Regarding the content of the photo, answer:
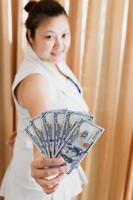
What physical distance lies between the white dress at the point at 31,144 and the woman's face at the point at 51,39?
1.1 inches

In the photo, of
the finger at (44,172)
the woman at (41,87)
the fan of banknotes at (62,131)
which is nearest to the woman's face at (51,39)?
the woman at (41,87)

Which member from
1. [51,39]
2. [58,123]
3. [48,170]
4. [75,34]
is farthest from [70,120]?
[75,34]

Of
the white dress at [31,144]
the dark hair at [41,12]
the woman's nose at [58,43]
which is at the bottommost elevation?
the white dress at [31,144]

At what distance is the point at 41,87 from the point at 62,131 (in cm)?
19

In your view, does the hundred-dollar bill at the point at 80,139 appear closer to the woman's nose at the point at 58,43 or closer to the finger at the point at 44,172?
the finger at the point at 44,172

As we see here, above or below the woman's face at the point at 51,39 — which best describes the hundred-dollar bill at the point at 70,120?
below

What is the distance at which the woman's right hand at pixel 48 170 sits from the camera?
901mm

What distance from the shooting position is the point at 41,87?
1.07 meters

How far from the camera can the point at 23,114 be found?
1.19 meters

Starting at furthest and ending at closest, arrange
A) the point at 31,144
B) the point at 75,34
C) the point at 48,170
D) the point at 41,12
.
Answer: the point at 75,34 < the point at 31,144 < the point at 41,12 < the point at 48,170

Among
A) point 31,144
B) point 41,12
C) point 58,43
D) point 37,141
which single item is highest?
point 41,12

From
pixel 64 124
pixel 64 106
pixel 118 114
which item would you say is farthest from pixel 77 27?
pixel 64 124

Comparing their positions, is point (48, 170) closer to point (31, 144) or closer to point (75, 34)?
point (31, 144)

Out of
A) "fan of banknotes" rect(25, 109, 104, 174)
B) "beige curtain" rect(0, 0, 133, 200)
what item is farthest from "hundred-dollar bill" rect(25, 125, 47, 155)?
"beige curtain" rect(0, 0, 133, 200)
